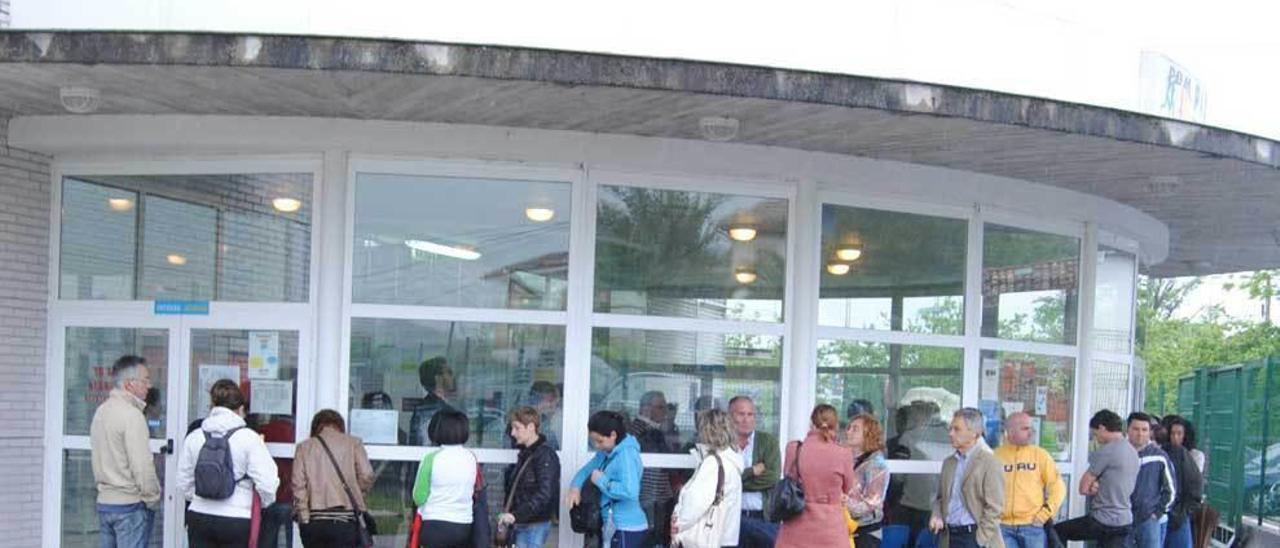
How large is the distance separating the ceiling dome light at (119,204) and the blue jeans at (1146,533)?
25.7 feet

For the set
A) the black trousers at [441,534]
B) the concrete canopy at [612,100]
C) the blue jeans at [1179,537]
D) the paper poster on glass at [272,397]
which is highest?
the concrete canopy at [612,100]

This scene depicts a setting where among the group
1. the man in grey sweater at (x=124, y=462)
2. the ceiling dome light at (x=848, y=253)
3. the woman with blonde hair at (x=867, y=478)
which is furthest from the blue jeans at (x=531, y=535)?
the ceiling dome light at (x=848, y=253)

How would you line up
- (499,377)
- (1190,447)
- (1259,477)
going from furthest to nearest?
1. (1259,477)
2. (1190,447)
3. (499,377)

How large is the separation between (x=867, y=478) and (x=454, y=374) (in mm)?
2826

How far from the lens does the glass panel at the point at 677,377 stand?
30.0ft

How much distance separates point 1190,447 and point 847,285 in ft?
14.3

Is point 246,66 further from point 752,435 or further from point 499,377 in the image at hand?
point 752,435

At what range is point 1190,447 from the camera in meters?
12.1

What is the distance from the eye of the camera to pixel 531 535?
8578mm

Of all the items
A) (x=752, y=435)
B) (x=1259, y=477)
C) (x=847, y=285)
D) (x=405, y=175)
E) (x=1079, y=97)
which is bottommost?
(x=1259, y=477)

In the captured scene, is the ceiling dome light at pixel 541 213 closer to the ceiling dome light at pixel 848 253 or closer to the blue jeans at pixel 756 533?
the ceiling dome light at pixel 848 253

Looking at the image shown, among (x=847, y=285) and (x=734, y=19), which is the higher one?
(x=734, y=19)

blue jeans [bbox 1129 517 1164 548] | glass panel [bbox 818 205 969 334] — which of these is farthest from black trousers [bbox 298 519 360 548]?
blue jeans [bbox 1129 517 1164 548]

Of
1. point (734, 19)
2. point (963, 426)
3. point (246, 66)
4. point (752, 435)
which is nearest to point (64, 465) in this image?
point (246, 66)
